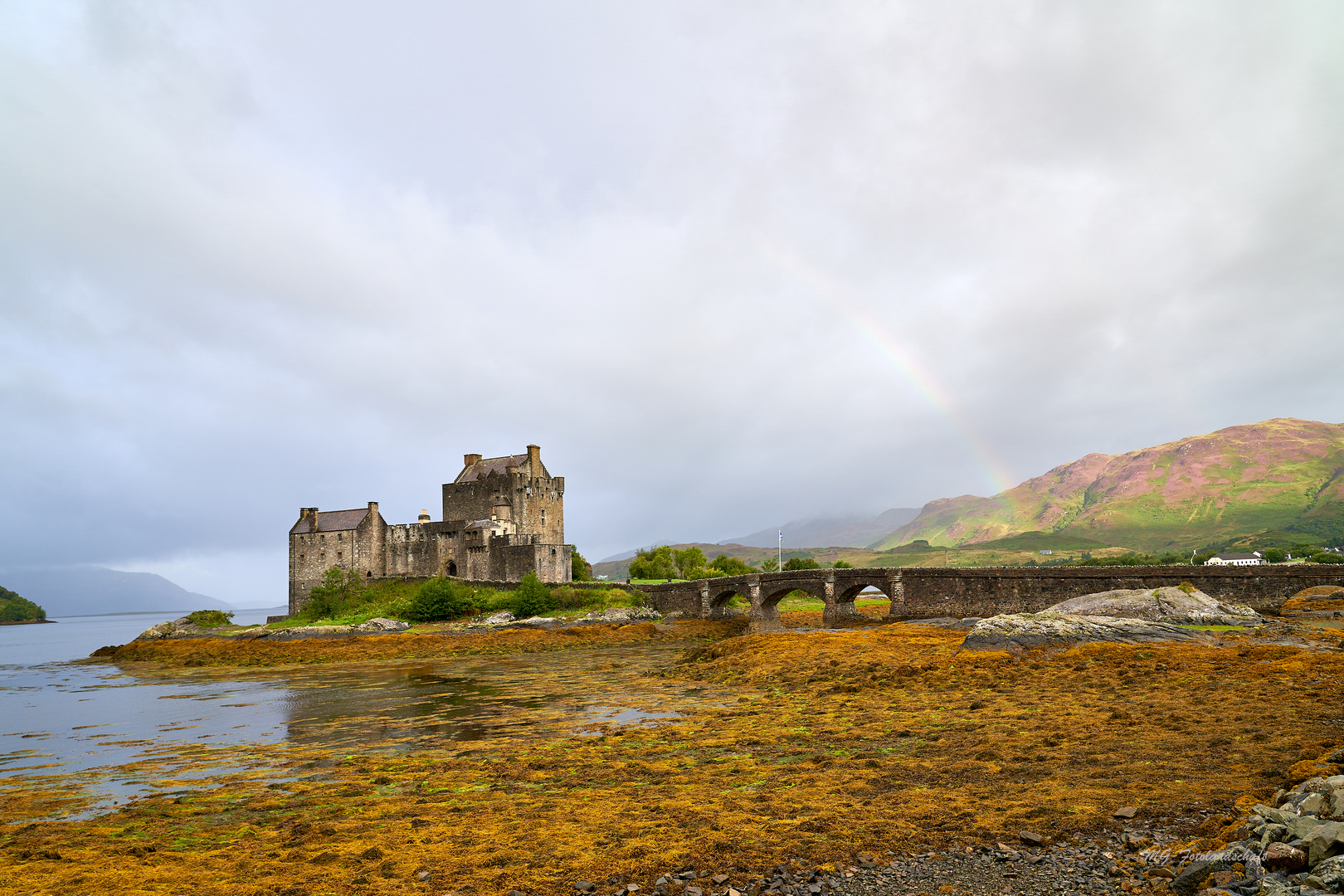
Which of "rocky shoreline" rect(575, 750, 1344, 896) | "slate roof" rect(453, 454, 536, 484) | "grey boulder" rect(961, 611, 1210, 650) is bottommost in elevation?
"grey boulder" rect(961, 611, 1210, 650)

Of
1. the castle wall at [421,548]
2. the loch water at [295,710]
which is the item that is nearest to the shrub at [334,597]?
the castle wall at [421,548]

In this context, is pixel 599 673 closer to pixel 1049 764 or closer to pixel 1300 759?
pixel 1049 764

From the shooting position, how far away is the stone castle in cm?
7656

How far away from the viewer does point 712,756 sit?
15758 mm

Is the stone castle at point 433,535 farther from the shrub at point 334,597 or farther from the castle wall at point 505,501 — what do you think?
the shrub at point 334,597

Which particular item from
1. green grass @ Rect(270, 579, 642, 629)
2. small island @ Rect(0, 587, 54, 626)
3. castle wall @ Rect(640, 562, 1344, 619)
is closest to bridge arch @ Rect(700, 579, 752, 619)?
castle wall @ Rect(640, 562, 1344, 619)

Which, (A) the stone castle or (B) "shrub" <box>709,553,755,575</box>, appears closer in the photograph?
(A) the stone castle

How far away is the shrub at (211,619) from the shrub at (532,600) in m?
32.6

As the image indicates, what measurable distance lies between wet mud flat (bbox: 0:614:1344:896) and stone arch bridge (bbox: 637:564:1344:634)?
60.5 feet

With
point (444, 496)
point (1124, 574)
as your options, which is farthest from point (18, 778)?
point (444, 496)

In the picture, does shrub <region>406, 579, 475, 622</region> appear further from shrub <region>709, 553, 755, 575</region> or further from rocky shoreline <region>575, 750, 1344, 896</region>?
rocky shoreline <region>575, 750, 1344, 896</region>

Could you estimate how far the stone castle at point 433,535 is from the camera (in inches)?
3014

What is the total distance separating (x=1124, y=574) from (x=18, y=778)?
160 feet

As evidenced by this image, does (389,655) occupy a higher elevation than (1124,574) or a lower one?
lower
